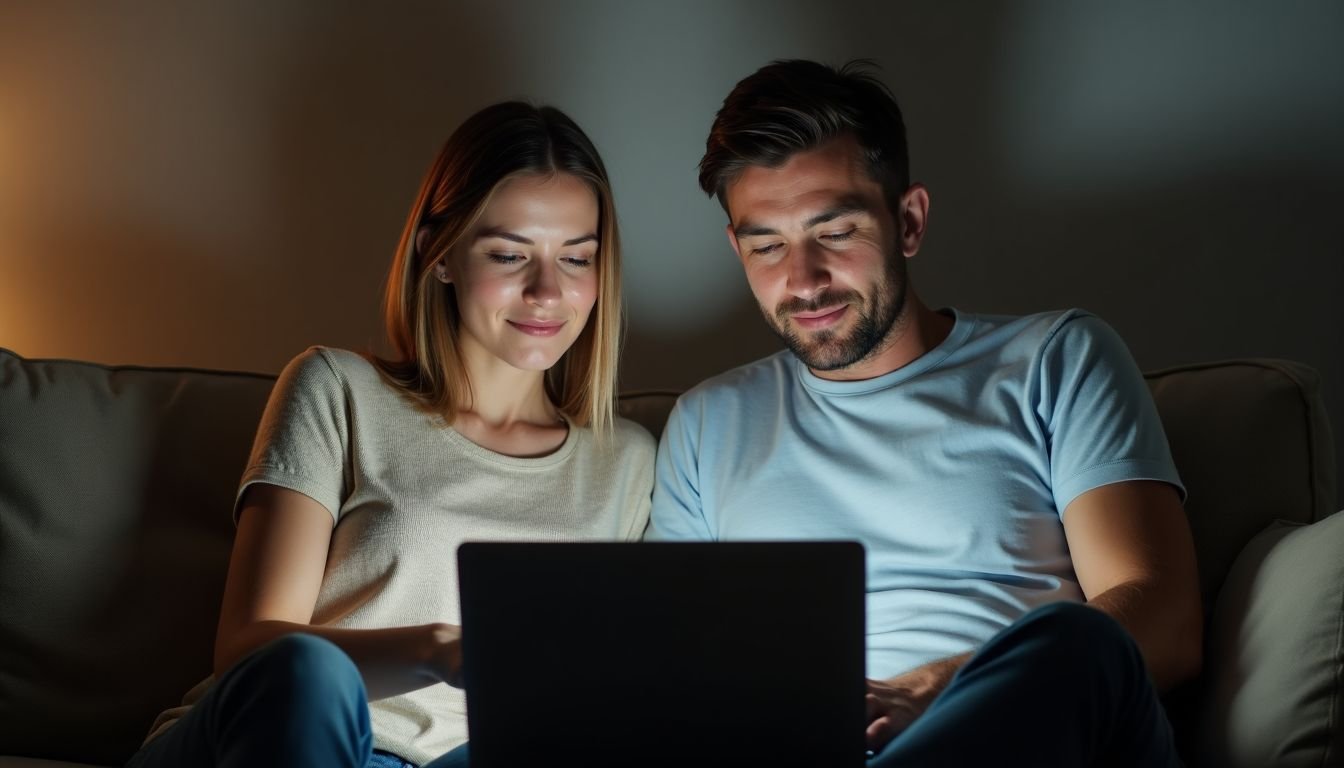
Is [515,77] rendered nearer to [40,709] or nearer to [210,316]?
[210,316]

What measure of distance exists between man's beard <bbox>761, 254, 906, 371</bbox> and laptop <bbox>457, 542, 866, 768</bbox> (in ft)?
2.36

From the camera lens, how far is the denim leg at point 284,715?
3.18 ft

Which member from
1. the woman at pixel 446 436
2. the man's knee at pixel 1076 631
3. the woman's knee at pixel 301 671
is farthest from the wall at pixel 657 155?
the woman's knee at pixel 301 671

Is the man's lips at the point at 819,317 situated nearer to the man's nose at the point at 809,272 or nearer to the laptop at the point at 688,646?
the man's nose at the point at 809,272

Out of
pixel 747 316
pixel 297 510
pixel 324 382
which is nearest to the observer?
pixel 297 510

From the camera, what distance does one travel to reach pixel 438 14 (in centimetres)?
211

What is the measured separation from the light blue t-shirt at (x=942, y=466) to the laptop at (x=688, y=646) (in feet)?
1.77

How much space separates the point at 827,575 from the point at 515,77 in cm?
141

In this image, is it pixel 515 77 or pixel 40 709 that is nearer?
pixel 40 709

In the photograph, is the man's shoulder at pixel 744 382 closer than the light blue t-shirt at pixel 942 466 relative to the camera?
No

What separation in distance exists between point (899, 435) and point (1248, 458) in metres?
0.45

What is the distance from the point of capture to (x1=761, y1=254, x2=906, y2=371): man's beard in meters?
1.62

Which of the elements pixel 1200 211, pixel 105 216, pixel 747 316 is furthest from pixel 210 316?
pixel 1200 211

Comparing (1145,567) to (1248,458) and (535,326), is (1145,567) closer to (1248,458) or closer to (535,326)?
(1248,458)
